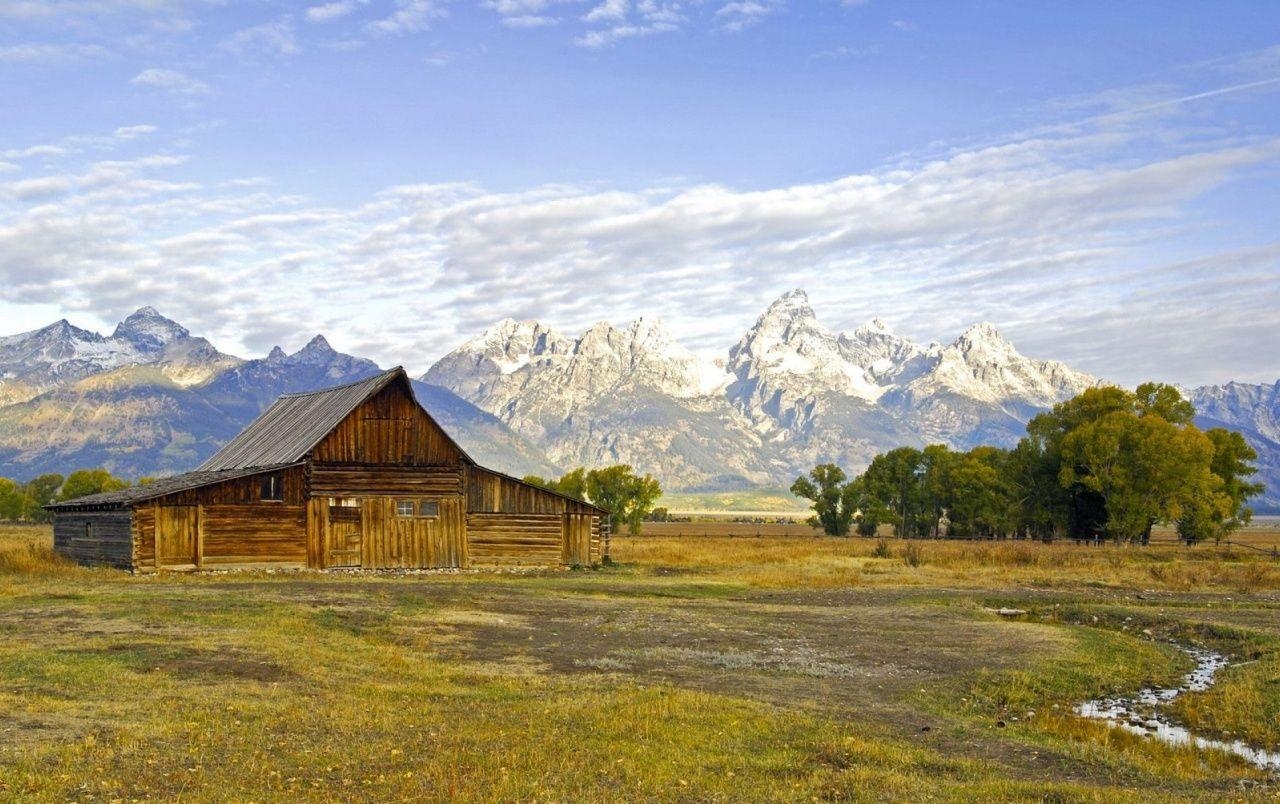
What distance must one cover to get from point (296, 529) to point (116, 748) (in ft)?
131

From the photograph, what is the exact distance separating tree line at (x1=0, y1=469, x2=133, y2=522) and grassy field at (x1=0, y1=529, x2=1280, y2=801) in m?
98.9

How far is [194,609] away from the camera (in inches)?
1267

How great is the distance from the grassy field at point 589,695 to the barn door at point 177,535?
5484 mm

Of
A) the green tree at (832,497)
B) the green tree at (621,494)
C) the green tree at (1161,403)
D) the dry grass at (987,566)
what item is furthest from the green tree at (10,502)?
the green tree at (1161,403)

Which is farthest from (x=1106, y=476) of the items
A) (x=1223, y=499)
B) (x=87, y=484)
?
(x=87, y=484)

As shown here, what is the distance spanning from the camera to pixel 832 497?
136375mm

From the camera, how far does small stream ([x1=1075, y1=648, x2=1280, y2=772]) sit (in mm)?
19609

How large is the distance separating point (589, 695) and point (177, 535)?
35.9 meters

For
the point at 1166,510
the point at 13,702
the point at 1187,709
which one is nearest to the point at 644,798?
the point at 13,702

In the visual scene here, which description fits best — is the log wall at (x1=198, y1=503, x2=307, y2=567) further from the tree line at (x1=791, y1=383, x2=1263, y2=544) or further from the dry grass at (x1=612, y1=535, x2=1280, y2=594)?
the tree line at (x1=791, y1=383, x2=1263, y2=544)

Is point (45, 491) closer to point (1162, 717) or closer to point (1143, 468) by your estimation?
point (1143, 468)

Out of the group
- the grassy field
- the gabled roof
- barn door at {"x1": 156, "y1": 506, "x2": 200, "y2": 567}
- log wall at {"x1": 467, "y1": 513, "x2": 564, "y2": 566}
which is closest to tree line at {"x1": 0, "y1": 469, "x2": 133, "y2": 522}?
the gabled roof

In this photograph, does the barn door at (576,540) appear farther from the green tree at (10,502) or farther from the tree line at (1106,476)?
the green tree at (10,502)

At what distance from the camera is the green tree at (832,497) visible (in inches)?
5349
